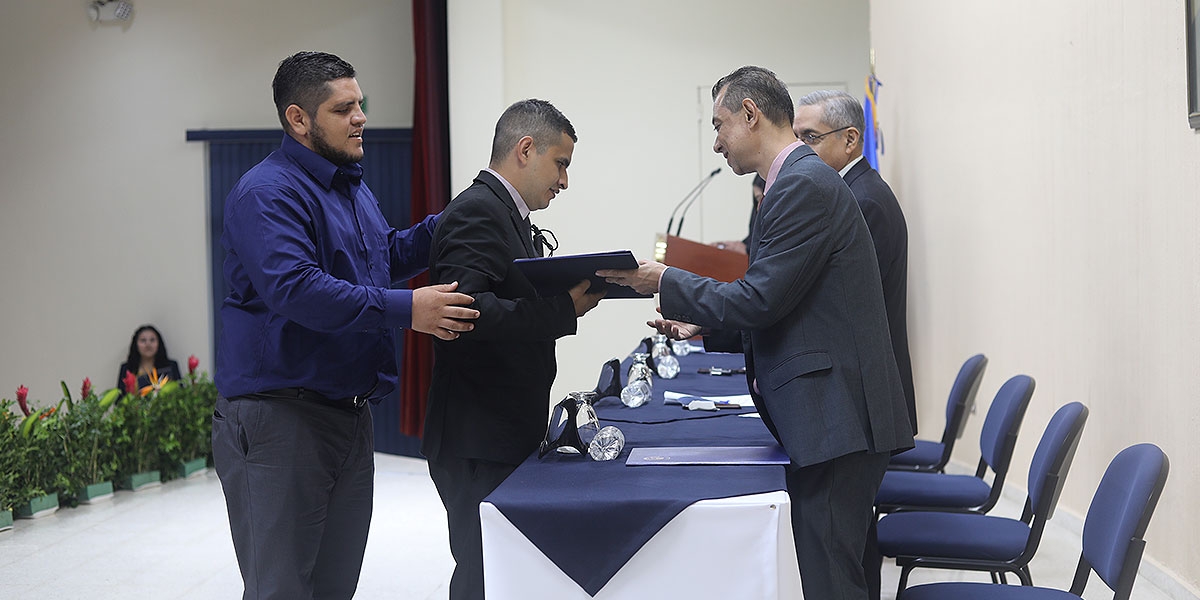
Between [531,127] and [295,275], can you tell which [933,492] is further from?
[295,275]

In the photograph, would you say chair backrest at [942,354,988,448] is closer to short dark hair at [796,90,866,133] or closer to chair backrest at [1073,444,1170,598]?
short dark hair at [796,90,866,133]

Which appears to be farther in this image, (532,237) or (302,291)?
(532,237)

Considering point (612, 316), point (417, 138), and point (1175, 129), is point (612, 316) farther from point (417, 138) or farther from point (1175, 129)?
point (1175, 129)

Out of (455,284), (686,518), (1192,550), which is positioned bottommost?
(1192,550)

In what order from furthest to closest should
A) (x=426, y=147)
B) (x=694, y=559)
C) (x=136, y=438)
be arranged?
(x=426, y=147) < (x=136, y=438) < (x=694, y=559)

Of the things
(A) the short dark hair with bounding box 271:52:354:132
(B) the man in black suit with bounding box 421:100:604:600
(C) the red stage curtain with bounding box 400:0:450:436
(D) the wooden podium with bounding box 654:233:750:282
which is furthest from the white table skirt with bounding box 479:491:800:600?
(C) the red stage curtain with bounding box 400:0:450:436

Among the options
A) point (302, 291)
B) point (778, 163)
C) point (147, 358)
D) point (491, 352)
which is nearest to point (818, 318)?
point (778, 163)

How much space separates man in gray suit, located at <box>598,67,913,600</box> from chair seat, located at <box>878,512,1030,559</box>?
58 centimetres

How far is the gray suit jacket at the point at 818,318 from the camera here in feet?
6.51

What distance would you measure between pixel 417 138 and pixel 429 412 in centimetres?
523

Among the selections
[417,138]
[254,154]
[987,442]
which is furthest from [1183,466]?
[254,154]

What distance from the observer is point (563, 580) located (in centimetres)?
186

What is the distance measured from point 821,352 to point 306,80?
4.23ft

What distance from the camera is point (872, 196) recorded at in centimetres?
353
